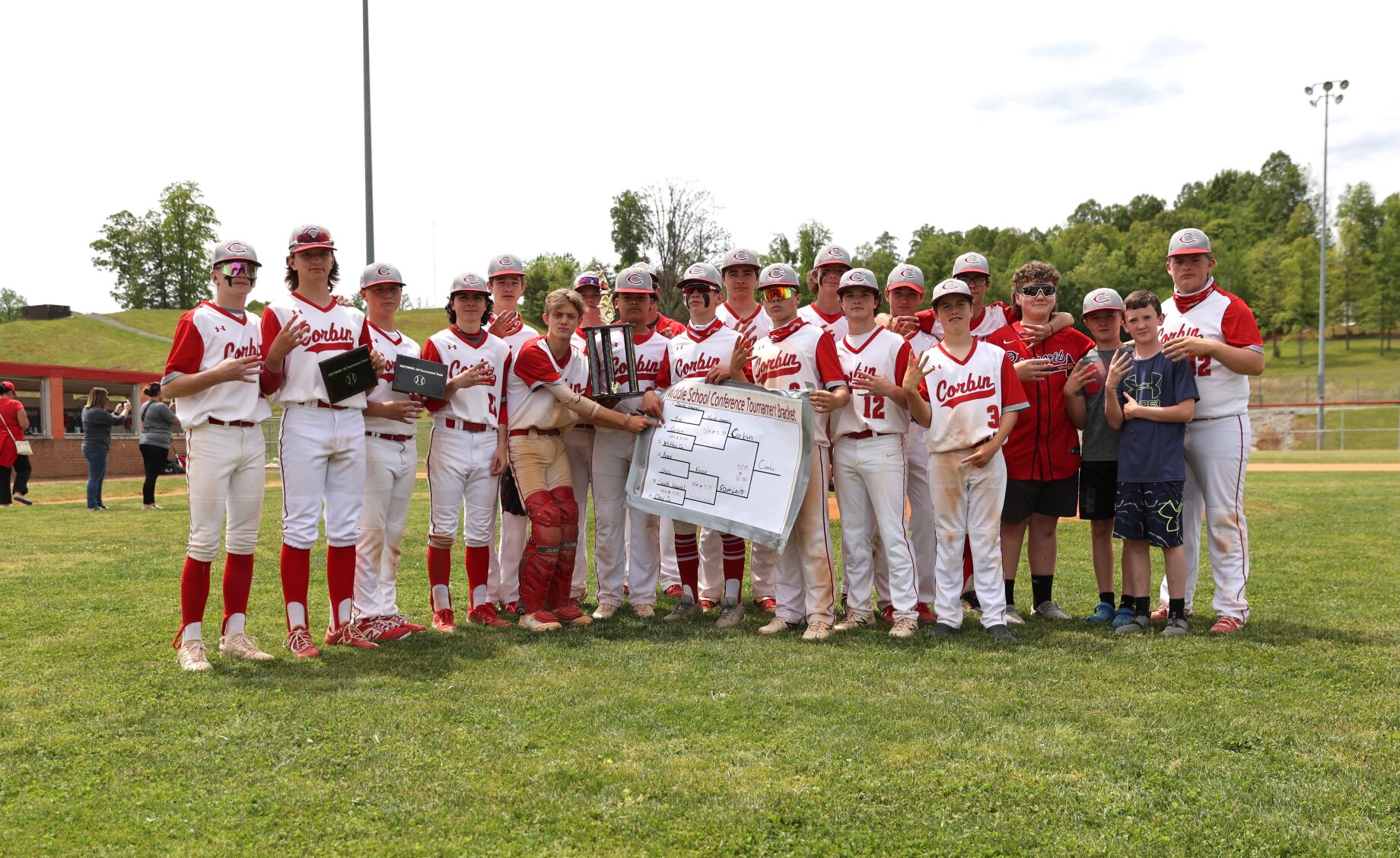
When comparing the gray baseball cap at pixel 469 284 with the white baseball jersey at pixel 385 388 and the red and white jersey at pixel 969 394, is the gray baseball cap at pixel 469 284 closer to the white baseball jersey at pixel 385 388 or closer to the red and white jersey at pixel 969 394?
the white baseball jersey at pixel 385 388

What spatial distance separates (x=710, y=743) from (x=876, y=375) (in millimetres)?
2890

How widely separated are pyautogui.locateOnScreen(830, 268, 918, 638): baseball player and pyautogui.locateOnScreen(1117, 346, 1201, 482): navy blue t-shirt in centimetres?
148

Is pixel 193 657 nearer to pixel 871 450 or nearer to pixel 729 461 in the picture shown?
pixel 729 461

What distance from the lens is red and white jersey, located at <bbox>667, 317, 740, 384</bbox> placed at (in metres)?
6.78

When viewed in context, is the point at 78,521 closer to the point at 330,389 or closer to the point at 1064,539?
the point at 330,389

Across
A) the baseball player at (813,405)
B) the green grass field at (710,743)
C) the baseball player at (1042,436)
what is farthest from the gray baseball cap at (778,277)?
the green grass field at (710,743)

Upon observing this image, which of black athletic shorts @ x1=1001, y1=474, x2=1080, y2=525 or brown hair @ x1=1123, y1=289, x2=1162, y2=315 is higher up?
brown hair @ x1=1123, y1=289, x2=1162, y2=315

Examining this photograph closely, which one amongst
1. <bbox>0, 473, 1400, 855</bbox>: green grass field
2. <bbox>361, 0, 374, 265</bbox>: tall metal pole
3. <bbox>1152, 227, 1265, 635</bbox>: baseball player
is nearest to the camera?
<bbox>0, 473, 1400, 855</bbox>: green grass field

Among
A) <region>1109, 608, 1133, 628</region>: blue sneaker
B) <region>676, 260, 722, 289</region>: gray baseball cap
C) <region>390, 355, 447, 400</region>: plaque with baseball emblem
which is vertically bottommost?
<region>1109, 608, 1133, 628</region>: blue sneaker

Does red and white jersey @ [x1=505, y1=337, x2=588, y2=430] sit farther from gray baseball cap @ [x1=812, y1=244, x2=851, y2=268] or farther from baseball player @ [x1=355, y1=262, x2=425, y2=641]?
gray baseball cap @ [x1=812, y1=244, x2=851, y2=268]

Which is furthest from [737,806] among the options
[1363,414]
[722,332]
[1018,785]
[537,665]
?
[1363,414]

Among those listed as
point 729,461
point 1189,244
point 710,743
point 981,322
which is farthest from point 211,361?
point 1189,244

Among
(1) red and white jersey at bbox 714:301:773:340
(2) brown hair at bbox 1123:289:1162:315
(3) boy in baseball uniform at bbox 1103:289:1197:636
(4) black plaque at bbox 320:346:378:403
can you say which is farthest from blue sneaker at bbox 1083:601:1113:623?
(4) black plaque at bbox 320:346:378:403

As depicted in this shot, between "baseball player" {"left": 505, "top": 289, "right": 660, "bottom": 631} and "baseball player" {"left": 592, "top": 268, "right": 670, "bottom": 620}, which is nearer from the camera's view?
"baseball player" {"left": 505, "top": 289, "right": 660, "bottom": 631}
